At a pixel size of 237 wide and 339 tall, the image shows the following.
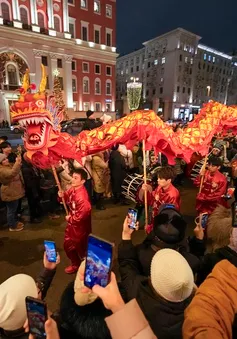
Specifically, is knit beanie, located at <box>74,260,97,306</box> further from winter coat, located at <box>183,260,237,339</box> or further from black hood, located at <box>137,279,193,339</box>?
winter coat, located at <box>183,260,237,339</box>

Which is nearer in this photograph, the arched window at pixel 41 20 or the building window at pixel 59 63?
the arched window at pixel 41 20

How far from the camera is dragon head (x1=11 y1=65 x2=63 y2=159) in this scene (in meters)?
2.53

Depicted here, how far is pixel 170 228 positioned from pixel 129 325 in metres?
1.05

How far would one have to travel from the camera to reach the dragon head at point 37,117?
2.53 meters

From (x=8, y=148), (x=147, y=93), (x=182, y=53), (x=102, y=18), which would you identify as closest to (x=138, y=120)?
(x=8, y=148)

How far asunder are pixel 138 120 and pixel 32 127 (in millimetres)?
1470

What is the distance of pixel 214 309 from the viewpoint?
3.55 feet

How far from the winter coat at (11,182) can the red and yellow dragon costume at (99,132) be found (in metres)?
1.81

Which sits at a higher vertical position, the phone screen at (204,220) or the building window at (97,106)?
the building window at (97,106)

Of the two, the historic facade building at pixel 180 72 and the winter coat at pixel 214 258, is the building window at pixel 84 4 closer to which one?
the historic facade building at pixel 180 72

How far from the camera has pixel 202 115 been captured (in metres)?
4.17

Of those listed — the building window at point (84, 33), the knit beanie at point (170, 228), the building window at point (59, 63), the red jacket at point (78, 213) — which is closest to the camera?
the knit beanie at point (170, 228)

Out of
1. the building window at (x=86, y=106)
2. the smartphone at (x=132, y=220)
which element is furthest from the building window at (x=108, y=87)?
the smartphone at (x=132, y=220)

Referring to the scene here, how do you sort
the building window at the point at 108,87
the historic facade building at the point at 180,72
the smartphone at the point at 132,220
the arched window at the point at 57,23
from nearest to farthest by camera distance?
the smartphone at the point at 132,220
the arched window at the point at 57,23
the building window at the point at 108,87
the historic facade building at the point at 180,72
